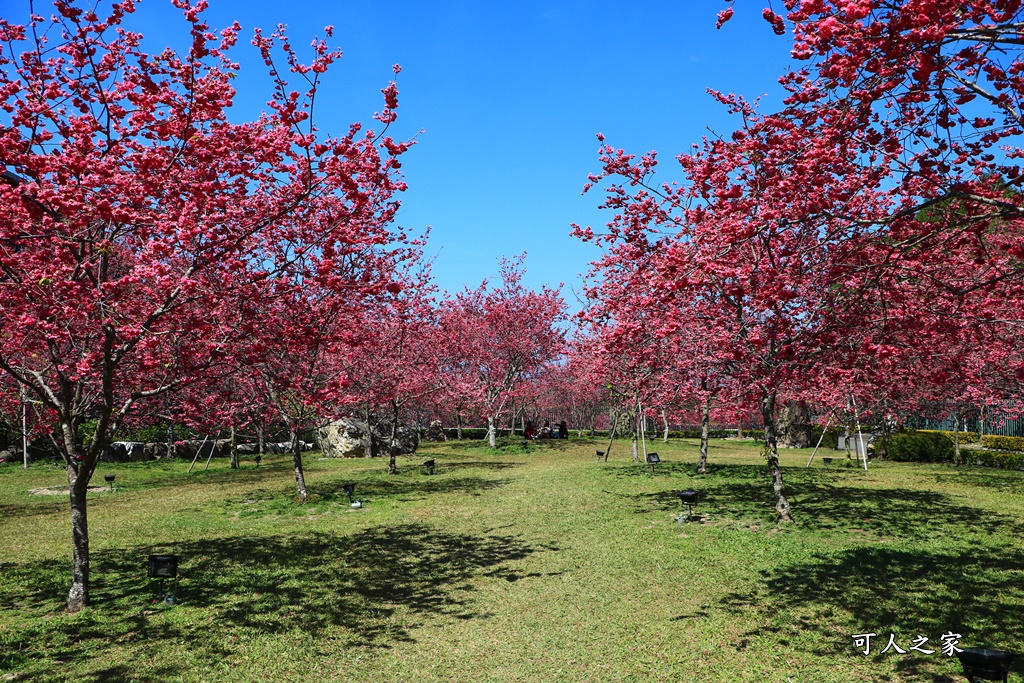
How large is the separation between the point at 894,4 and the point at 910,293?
525cm

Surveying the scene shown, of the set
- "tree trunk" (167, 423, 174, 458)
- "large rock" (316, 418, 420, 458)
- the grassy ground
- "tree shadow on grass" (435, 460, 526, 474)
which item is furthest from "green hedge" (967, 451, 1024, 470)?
"tree trunk" (167, 423, 174, 458)

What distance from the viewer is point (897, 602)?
833cm

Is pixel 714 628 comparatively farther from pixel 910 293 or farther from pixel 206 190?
pixel 206 190

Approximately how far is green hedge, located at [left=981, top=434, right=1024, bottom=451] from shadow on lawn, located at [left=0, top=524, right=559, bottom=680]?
2778 cm

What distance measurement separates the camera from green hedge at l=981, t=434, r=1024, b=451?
28.9 metres

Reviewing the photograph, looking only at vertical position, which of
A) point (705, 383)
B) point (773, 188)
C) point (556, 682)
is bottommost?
point (556, 682)

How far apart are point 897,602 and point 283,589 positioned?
27.9ft

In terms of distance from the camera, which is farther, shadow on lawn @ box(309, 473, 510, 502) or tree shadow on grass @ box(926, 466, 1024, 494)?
tree shadow on grass @ box(926, 466, 1024, 494)

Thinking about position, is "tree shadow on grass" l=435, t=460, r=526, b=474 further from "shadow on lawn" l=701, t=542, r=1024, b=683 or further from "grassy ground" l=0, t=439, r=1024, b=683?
"shadow on lawn" l=701, t=542, r=1024, b=683

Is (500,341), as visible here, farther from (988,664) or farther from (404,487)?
(988,664)

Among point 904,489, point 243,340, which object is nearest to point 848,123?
point 243,340

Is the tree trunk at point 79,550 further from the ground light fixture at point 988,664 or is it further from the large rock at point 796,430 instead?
the large rock at point 796,430

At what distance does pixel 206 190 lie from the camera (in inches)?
310

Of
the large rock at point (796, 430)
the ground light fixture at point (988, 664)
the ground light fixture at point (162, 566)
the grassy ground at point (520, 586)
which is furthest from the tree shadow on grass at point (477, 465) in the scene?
the large rock at point (796, 430)
